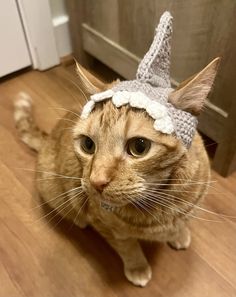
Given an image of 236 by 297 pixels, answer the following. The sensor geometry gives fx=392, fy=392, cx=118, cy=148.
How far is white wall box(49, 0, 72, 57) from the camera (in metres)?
1.81

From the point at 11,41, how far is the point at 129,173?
1.20m

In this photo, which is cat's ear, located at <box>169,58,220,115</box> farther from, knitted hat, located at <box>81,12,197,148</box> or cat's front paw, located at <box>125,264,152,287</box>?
cat's front paw, located at <box>125,264,152,287</box>

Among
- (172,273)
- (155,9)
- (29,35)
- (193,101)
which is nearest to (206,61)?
(155,9)

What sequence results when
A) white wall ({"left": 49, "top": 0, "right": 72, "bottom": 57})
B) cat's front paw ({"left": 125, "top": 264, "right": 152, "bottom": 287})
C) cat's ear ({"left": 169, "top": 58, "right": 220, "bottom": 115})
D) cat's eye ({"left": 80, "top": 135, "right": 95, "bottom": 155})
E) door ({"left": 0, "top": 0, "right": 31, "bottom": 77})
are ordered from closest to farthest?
cat's ear ({"left": 169, "top": 58, "right": 220, "bottom": 115}) → cat's eye ({"left": 80, "top": 135, "right": 95, "bottom": 155}) → cat's front paw ({"left": 125, "top": 264, "right": 152, "bottom": 287}) → door ({"left": 0, "top": 0, "right": 31, "bottom": 77}) → white wall ({"left": 49, "top": 0, "right": 72, "bottom": 57})

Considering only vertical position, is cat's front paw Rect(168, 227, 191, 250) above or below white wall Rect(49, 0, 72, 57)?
below

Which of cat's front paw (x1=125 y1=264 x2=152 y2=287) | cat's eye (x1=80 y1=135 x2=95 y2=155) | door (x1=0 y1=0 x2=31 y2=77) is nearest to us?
cat's eye (x1=80 y1=135 x2=95 y2=155)

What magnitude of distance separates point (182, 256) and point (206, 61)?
0.64 meters

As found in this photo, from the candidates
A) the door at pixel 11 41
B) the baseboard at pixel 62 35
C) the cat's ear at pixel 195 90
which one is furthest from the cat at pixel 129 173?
the baseboard at pixel 62 35

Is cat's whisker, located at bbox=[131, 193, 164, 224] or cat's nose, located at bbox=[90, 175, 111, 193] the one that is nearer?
cat's nose, located at bbox=[90, 175, 111, 193]

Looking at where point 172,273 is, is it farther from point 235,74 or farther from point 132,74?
point 132,74

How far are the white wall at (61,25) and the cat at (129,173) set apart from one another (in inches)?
31.1

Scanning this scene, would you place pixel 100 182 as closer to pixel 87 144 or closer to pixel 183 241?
pixel 87 144

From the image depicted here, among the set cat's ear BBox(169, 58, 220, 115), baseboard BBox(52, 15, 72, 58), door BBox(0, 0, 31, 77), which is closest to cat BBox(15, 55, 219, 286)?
cat's ear BBox(169, 58, 220, 115)

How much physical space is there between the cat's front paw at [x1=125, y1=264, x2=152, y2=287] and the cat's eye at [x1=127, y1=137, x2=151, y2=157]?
0.54m
